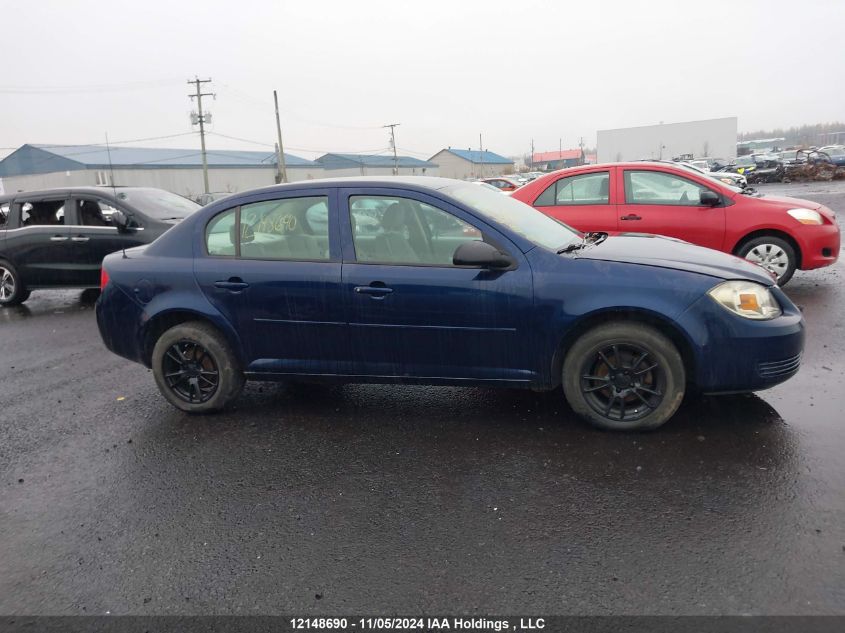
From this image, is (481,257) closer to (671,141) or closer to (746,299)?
(746,299)

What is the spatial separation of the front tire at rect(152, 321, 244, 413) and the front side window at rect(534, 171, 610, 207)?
485 cm

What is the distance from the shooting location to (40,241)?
9.05 metres

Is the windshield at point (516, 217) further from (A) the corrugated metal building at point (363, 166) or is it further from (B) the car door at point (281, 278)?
(A) the corrugated metal building at point (363, 166)

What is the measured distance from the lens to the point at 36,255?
910cm

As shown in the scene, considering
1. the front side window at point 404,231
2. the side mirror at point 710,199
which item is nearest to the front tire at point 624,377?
the front side window at point 404,231

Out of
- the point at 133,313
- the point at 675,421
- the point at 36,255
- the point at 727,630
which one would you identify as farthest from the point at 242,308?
the point at 36,255

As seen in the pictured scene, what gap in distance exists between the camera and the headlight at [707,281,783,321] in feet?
11.8

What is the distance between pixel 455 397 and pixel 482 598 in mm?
2250

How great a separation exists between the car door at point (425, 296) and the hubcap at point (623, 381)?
0.41 meters

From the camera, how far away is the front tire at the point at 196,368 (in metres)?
4.38

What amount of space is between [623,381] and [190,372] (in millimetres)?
2996

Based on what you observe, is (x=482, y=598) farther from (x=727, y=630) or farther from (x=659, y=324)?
(x=659, y=324)

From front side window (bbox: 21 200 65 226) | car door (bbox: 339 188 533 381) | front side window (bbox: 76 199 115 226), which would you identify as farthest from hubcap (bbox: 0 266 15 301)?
car door (bbox: 339 188 533 381)

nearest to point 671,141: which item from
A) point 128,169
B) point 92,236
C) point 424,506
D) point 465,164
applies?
point 465,164
